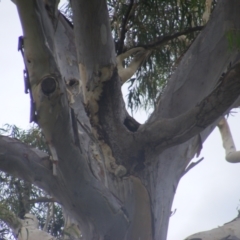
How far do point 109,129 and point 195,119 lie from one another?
663 millimetres

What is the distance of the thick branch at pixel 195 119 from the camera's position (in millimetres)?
2405

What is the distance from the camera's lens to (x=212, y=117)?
8.46ft

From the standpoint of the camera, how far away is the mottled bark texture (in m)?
2.44

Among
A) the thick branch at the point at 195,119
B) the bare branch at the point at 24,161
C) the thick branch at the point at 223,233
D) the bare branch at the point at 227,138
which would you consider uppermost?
the bare branch at the point at 227,138

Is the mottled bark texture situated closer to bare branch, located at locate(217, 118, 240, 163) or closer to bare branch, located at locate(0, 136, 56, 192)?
bare branch, located at locate(0, 136, 56, 192)

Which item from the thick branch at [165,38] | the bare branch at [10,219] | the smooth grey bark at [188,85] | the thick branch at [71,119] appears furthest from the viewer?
the bare branch at [10,219]

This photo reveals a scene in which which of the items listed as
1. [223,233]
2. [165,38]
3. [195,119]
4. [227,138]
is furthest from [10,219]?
[227,138]

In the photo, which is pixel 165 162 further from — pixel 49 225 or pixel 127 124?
pixel 49 225

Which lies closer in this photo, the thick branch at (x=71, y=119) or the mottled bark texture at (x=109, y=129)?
the thick branch at (x=71, y=119)

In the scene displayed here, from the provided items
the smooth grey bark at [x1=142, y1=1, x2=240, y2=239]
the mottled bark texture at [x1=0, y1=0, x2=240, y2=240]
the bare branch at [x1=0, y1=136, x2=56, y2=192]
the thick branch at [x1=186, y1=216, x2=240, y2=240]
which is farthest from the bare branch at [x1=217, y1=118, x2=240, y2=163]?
the bare branch at [x1=0, y1=136, x2=56, y2=192]

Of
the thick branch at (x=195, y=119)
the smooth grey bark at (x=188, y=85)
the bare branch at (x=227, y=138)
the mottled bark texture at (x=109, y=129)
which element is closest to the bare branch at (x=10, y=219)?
the mottled bark texture at (x=109, y=129)

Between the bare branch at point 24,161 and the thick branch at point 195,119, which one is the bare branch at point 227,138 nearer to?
the thick branch at point 195,119

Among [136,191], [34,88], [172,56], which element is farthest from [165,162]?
[172,56]

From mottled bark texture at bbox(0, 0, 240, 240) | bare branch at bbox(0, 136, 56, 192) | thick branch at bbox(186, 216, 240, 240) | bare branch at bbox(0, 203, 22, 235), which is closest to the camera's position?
mottled bark texture at bbox(0, 0, 240, 240)
